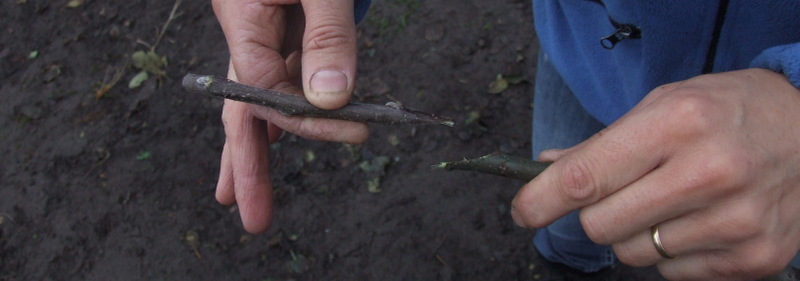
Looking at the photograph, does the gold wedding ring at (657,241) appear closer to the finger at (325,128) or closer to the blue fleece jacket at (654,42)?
the blue fleece jacket at (654,42)

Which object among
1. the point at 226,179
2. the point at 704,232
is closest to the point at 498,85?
the point at 226,179

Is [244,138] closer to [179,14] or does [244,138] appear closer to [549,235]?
[549,235]

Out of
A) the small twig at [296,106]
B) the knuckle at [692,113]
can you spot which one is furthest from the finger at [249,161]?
the knuckle at [692,113]

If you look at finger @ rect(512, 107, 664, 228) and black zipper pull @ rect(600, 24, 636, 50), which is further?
black zipper pull @ rect(600, 24, 636, 50)

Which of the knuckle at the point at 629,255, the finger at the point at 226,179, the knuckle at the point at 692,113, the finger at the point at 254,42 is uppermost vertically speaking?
the knuckle at the point at 692,113

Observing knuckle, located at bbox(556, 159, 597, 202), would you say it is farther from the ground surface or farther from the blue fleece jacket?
the ground surface

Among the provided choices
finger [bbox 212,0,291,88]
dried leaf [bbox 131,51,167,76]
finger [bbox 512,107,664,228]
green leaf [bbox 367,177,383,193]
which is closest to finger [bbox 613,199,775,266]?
finger [bbox 512,107,664,228]

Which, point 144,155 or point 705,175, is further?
point 144,155

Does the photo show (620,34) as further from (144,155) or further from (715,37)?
(144,155)
